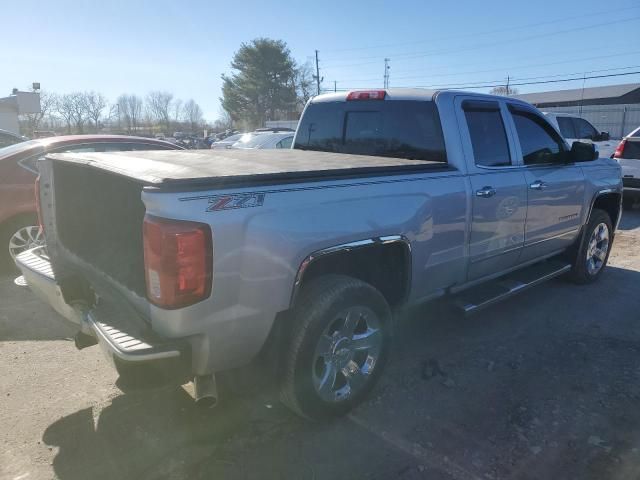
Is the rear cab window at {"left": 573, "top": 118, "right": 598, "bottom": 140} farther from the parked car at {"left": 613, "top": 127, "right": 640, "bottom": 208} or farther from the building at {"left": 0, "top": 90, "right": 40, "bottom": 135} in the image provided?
the building at {"left": 0, "top": 90, "right": 40, "bottom": 135}

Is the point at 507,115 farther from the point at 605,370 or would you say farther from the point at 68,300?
the point at 68,300

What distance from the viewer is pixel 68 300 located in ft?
10.2

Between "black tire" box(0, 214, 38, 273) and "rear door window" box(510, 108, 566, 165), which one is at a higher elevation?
"rear door window" box(510, 108, 566, 165)

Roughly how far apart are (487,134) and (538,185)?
0.74 metres

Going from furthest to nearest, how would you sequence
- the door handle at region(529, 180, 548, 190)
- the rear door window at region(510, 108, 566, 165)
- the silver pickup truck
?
the rear door window at region(510, 108, 566, 165), the door handle at region(529, 180, 548, 190), the silver pickup truck

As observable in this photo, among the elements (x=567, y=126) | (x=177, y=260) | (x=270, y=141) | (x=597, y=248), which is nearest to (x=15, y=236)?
(x=177, y=260)

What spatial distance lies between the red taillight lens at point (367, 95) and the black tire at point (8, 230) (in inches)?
154

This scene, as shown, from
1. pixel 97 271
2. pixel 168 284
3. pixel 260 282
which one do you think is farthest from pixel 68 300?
pixel 260 282

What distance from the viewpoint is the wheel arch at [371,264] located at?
2854mm

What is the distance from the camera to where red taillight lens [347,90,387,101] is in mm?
4336

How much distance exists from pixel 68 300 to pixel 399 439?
217cm

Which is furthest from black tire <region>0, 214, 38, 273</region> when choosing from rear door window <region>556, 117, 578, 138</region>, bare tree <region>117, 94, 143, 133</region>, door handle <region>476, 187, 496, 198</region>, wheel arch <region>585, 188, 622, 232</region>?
bare tree <region>117, 94, 143, 133</region>

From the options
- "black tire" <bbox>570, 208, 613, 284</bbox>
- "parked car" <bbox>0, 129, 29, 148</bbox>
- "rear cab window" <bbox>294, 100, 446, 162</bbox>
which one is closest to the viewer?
"rear cab window" <bbox>294, 100, 446, 162</bbox>

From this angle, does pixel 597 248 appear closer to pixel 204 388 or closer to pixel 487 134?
pixel 487 134
